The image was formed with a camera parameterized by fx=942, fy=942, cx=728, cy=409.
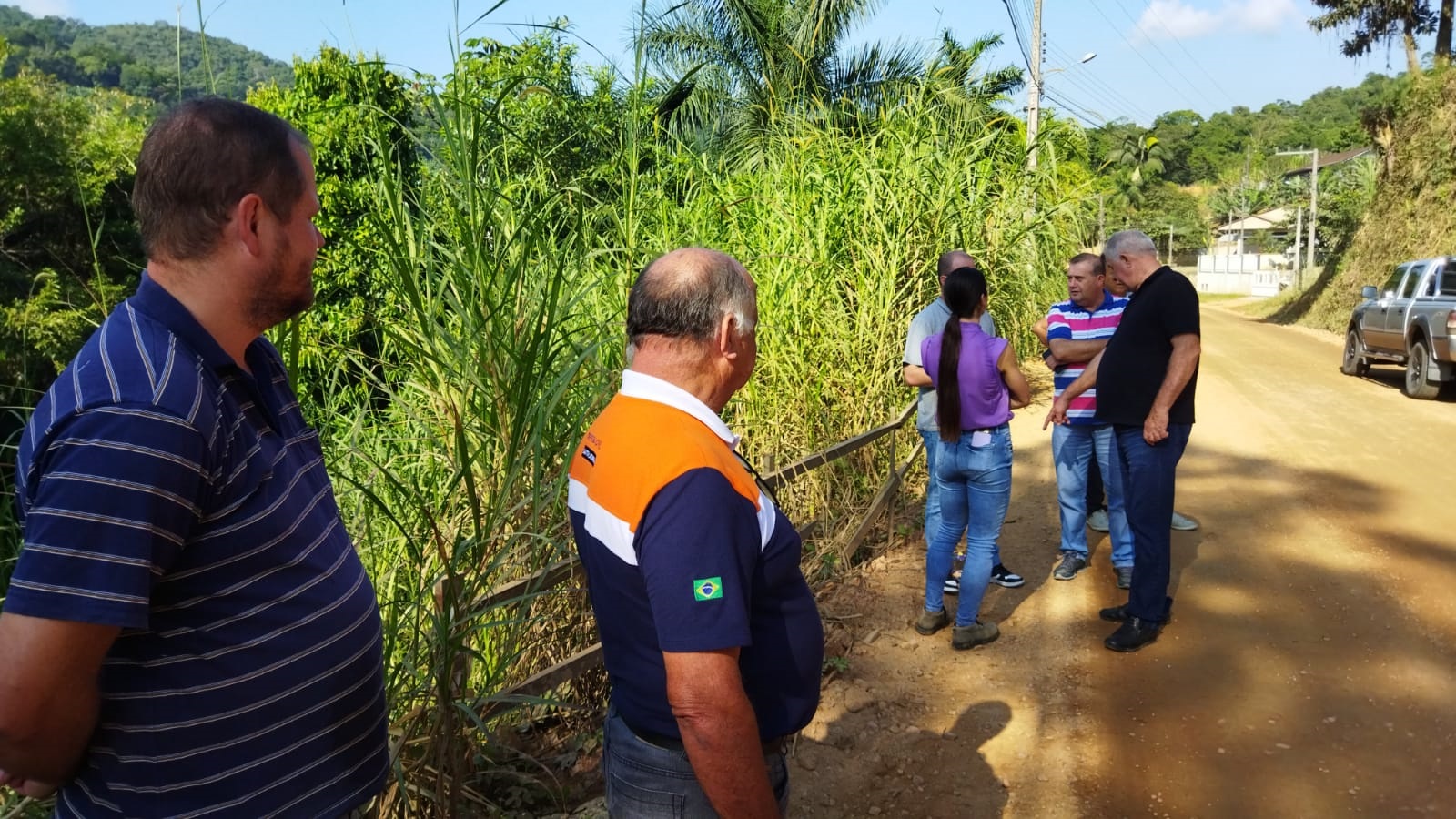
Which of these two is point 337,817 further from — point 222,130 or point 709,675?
point 222,130

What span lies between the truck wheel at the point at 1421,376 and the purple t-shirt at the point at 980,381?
10192 mm

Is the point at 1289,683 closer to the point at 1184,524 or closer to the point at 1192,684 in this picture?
the point at 1192,684

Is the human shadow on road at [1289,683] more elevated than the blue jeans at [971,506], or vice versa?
the blue jeans at [971,506]

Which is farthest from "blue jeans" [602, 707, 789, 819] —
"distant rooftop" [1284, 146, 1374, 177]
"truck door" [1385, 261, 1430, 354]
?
"distant rooftop" [1284, 146, 1374, 177]

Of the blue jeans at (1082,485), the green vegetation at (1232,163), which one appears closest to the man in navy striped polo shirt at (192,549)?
the blue jeans at (1082,485)

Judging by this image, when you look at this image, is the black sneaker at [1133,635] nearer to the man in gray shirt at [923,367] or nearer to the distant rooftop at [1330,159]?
the man in gray shirt at [923,367]

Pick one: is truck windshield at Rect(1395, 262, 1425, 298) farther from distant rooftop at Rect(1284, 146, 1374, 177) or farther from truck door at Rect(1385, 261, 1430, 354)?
distant rooftop at Rect(1284, 146, 1374, 177)

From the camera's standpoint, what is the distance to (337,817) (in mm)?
1666

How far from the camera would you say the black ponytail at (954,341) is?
4414mm

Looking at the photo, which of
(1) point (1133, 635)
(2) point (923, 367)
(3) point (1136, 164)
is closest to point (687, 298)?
(2) point (923, 367)

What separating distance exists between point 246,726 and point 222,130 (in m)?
0.94

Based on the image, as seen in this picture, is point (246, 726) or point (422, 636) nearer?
point (246, 726)

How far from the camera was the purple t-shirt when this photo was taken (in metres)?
4.45

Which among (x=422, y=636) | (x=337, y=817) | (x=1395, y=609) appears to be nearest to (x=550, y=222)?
(x=422, y=636)
